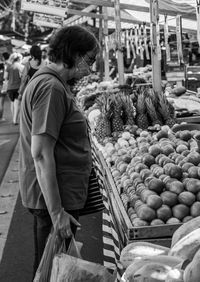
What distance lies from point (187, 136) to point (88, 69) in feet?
7.74

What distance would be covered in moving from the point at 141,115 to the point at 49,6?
4575 mm

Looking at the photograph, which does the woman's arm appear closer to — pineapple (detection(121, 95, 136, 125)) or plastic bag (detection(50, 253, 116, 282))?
plastic bag (detection(50, 253, 116, 282))

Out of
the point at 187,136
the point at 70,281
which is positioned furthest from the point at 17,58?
the point at 70,281

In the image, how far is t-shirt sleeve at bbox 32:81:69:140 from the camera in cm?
254

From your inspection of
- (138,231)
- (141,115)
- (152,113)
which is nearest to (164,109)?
(152,113)

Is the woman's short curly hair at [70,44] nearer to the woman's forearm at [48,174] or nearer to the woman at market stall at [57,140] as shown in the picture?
the woman at market stall at [57,140]

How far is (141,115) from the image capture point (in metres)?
6.57

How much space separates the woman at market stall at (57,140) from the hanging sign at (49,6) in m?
7.51

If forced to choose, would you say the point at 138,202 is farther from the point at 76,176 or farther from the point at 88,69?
the point at 88,69

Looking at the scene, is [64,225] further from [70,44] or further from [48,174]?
[70,44]

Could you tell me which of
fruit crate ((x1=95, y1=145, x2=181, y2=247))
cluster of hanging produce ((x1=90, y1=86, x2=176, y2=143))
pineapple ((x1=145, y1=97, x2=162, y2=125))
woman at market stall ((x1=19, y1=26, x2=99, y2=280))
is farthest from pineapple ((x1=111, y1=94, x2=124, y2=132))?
woman at market stall ((x1=19, y1=26, x2=99, y2=280))

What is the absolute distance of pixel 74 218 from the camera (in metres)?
2.81

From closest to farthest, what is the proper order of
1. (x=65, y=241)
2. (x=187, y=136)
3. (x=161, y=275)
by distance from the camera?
(x=161, y=275) → (x=65, y=241) → (x=187, y=136)

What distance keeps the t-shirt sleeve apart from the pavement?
2.07 metres
